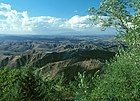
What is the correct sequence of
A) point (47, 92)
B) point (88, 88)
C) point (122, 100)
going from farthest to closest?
1. point (47, 92)
2. point (88, 88)
3. point (122, 100)

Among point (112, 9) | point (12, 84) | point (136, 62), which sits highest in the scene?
point (112, 9)

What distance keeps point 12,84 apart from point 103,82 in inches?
328

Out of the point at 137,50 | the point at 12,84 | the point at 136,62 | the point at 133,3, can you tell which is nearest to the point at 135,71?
the point at 136,62

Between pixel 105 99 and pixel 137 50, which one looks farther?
pixel 137 50

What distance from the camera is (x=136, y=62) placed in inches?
1013

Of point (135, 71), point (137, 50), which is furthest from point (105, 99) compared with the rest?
point (137, 50)

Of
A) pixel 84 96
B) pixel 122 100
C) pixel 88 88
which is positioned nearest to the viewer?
pixel 122 100

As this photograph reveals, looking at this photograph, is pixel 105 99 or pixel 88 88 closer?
pixel 105 99

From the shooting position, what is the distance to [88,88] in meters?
27.5

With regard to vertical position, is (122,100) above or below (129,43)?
below

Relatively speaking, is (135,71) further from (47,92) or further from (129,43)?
(47,92)

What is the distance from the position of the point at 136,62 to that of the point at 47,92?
30.2 ft

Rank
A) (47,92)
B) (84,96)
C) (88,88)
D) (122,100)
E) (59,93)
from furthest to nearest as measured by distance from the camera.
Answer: (59,93) → (47,92) → (88,88) → (84,96) → (122,100)

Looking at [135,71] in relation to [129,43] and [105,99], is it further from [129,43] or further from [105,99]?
[129,43]
